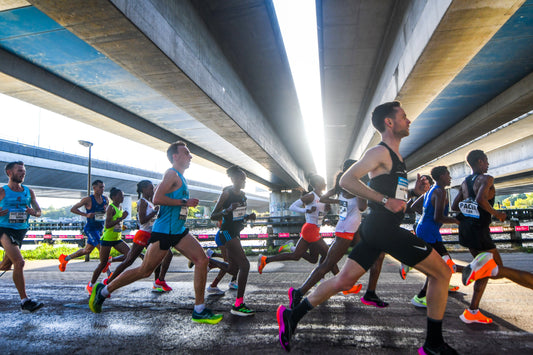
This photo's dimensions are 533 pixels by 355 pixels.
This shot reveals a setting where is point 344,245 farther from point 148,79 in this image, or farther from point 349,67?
point 349,67

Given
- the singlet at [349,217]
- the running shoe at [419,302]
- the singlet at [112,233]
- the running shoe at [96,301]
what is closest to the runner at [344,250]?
the singlet at [349,217]

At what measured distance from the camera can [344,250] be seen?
4578 mm

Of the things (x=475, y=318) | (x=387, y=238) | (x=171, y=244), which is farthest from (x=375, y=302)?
(x=171, y=244)

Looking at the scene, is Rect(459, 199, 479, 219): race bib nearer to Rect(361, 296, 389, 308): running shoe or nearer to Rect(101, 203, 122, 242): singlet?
Rect(361, 296, 389, 308): running shoe

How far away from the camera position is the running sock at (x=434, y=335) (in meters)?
2.63

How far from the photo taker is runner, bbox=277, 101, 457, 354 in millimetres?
2691

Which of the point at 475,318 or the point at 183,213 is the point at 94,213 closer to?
the point at 183,213

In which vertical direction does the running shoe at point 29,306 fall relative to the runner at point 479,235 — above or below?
below

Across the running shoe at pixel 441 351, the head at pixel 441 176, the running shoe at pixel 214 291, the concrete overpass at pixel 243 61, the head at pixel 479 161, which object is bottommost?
the running shoe at pixel 214 291

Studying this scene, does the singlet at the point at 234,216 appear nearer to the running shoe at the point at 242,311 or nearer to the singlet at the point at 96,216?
the running shoe at the point at 242,311

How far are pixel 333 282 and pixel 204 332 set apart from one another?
1.65 meters

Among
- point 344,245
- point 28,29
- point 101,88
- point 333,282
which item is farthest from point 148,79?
point 333,282

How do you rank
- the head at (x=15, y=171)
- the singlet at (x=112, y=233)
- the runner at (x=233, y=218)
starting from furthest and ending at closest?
the singlet at (x=112, y=233)
the head at (x=15, y=171)
the runner at (x=233, y=218)

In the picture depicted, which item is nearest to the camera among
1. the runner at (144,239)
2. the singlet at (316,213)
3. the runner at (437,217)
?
the runner at (437,217)
